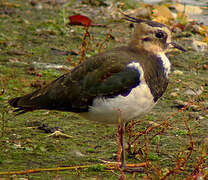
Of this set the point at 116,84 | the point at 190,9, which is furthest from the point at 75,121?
the point at 190,9

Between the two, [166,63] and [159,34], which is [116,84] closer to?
[166,63]

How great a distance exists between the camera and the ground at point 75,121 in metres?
4.00

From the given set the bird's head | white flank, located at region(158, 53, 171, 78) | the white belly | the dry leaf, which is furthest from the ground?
the dry leaf

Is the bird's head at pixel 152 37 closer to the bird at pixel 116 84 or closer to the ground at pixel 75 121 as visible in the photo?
the bird at pixel 116 84

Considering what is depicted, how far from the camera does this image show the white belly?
154 inches

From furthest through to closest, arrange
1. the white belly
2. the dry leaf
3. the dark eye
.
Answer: the dry leaf, the dark eye, the white belly

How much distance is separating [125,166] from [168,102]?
2009 mm

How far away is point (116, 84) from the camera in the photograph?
398 centimetres

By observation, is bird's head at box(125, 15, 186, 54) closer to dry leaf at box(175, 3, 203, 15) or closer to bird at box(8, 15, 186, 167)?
bird at box(8, 15, 186, 167)

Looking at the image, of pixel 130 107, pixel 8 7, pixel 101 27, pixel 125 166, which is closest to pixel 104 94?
pixel 130 107

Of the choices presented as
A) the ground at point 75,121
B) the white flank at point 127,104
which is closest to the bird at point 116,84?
the white flank at point 127,104

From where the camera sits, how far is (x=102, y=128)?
503 cm

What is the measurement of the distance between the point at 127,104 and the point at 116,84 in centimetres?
21

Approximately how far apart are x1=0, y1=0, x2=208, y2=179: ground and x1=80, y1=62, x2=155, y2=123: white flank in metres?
0.28
